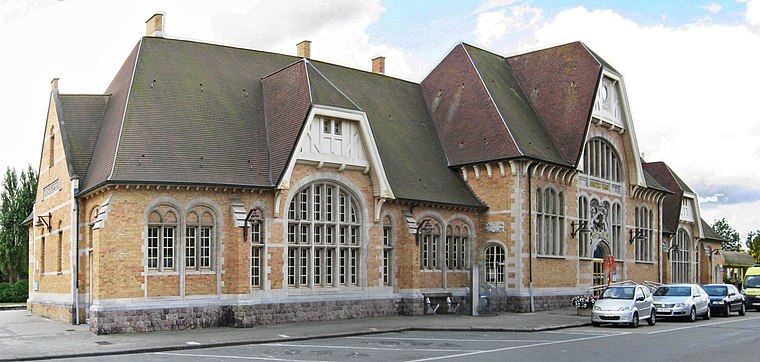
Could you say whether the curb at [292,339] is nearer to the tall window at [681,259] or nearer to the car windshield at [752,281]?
the car windshield at [752,281]

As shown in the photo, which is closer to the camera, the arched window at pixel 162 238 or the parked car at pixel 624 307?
the arched window at pixel 162 238

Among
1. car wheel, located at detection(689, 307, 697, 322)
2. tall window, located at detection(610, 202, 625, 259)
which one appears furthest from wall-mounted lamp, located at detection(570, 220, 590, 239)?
car wheel, located at detection(689, 307, 697, 322)

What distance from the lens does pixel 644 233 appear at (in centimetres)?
4531

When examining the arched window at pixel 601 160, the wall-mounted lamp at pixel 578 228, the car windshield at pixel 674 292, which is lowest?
the car windshield at pixel 674 292

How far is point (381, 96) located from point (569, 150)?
30.8 ft

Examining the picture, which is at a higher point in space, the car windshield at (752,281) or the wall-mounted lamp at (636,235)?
the wall-mounted lamp at (636,235)

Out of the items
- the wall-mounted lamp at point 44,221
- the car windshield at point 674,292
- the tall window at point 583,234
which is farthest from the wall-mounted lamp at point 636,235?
the wall-mounted lamp at point 44,221

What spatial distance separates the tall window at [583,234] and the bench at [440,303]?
8222 mm

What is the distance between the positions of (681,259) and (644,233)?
11.1m

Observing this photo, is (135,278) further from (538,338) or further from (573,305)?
(573,305)

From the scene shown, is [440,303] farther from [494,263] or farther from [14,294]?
[14,294]

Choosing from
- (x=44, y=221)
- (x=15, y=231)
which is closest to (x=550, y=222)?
(x=44, y=221)

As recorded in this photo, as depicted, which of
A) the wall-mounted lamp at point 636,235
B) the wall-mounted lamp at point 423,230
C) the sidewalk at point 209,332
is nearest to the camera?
the sidewalk at point 209,332

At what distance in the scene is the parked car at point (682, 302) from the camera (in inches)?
1237
